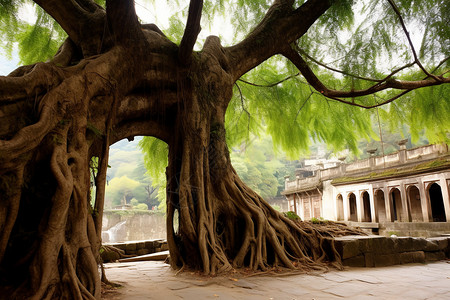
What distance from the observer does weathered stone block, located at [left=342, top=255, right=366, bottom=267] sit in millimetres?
5086

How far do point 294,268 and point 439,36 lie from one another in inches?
216

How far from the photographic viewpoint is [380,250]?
538 centimetres

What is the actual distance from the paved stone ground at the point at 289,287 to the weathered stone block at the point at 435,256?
2270mm

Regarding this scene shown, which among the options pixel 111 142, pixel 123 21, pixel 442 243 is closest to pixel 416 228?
pixel 442 243

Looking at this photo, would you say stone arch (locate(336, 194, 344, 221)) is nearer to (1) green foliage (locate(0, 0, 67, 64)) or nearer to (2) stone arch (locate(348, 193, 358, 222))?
(2) stone arch (locate(348, 193, 358, 222))

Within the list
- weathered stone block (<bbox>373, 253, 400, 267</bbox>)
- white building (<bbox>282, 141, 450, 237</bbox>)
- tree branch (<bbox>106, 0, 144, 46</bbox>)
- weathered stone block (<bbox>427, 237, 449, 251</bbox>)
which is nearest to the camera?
tree branch (<bbox>106, 0, 144, 46</bbox>)

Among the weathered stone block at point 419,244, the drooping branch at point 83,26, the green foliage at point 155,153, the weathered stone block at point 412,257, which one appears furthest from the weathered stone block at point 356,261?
the drooping branch at point 83,26

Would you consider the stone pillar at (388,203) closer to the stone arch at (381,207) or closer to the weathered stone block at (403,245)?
the stone arch at (381,207)

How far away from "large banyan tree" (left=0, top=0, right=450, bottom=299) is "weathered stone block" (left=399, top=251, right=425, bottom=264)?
1718mm

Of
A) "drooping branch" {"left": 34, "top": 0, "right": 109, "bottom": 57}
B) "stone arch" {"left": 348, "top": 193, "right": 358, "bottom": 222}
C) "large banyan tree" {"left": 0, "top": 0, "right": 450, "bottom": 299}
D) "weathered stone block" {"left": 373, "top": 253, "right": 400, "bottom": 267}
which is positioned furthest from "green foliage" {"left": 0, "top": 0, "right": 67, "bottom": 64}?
"stone arch" {"left": 348, "top": 193, "right": 358, "bottom": 222}

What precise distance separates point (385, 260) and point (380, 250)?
20cm

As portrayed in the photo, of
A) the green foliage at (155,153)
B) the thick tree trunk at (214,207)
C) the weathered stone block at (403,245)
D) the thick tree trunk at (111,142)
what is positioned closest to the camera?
the thick tree trunk at (111,142)

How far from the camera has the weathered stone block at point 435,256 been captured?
20.6 feet

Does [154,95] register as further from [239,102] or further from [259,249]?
[239,102]
